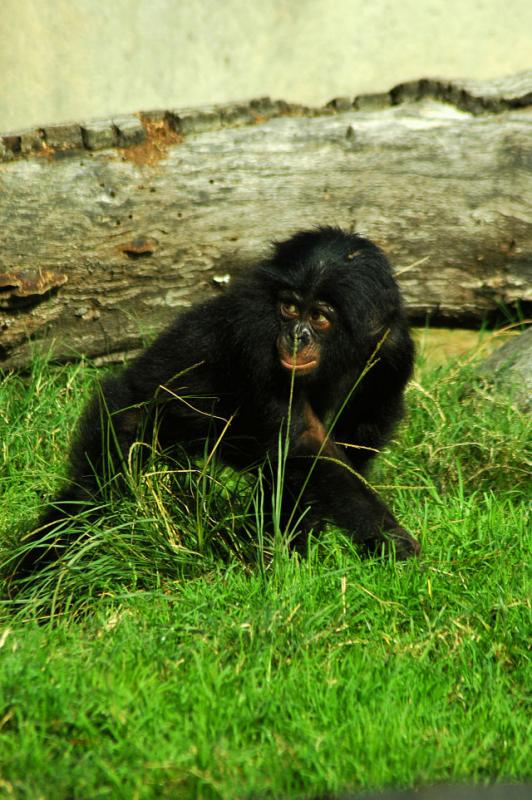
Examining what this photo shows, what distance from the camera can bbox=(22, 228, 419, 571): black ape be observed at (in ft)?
15.6

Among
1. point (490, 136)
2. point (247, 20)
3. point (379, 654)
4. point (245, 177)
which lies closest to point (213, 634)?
point (379, 654)

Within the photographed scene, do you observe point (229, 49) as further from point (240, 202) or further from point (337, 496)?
point (337, 496)

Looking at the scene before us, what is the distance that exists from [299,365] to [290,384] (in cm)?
11

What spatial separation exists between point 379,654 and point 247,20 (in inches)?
278

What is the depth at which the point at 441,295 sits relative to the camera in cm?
704

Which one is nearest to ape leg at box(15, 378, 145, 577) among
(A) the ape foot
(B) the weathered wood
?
(A) the ape foot

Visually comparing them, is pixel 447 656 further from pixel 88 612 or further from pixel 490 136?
pixel 490 136

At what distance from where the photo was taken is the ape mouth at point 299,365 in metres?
4.73

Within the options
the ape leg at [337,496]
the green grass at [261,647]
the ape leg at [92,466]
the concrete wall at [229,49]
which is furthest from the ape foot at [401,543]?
the concrete wall at [229,49]

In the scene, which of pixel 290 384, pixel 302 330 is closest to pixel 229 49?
pixel 302 330

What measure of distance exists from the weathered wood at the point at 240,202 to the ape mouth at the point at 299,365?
165 cm

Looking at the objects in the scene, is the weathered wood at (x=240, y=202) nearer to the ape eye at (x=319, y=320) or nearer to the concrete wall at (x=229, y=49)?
the ape eye at (x=319, y=320)

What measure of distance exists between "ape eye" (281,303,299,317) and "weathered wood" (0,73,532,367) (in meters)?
1.56

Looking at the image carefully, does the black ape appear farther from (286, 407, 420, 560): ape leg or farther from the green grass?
the green grass
